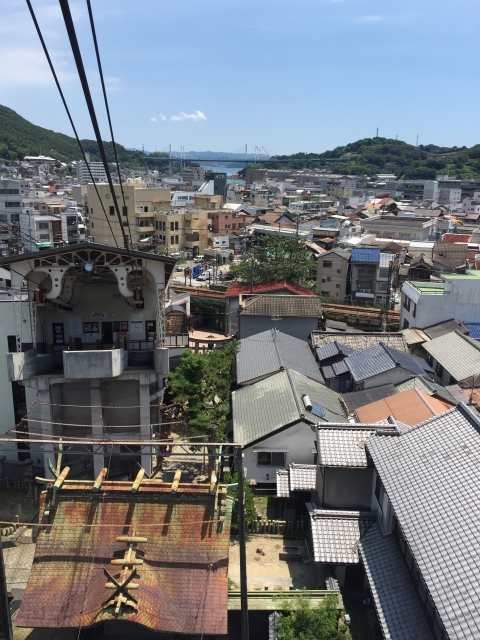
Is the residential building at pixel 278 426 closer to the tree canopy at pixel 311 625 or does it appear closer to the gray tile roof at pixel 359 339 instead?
the tree canopy at pixel 311 625

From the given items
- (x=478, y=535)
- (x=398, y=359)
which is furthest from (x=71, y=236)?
(x=478, y=535)

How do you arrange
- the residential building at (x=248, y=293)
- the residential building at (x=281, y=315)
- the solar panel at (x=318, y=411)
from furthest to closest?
the residential building at (x=248, y=293), the residential building at (x=281, y=315), the solar panel at (x=318, y=411)

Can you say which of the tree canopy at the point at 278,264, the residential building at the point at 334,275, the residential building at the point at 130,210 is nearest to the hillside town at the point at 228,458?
the tree canopy at the point at 278,264

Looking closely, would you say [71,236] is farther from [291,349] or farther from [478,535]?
[478,535]

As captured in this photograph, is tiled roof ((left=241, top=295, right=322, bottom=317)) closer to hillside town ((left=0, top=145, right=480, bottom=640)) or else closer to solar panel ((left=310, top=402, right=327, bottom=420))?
hillside town ((left=0, top=145, right=480, bottom=640))

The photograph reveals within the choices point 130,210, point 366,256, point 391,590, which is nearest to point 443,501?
point 391,590
